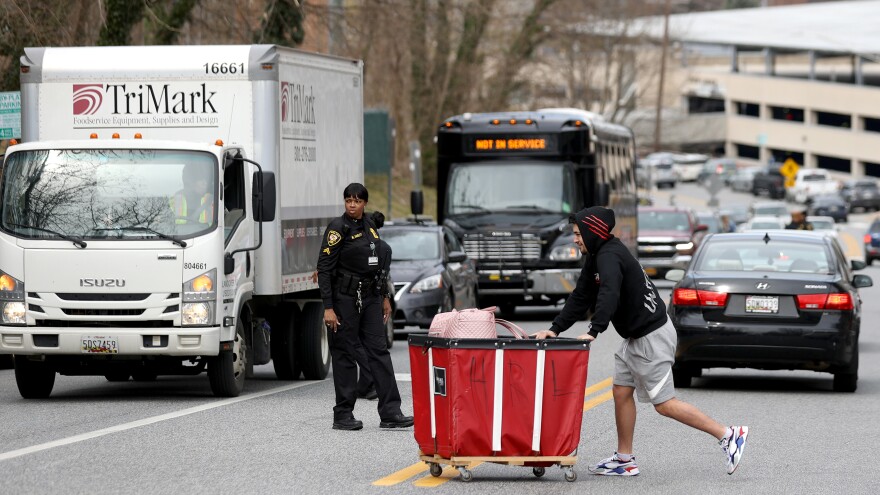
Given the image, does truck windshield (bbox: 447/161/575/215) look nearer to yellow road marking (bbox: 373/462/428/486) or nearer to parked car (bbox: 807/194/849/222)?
yellow road marking (bbox: 373/462/428/486)

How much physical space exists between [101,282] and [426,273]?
334 inches

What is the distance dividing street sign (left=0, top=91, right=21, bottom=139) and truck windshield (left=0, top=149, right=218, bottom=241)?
20.2 feet

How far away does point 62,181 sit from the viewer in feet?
45.2

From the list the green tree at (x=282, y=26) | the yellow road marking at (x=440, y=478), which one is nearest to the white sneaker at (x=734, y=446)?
the yellow road marking at (x=440, y=478)

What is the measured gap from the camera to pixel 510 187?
25.5m

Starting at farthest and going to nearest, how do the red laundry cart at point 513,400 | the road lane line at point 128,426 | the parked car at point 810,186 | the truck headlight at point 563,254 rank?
1. the parked car at point 810,186
2. the truck headlight at point 563,254
3. the road lane line at point 128,426
4. the red laundry cart at point 513,400

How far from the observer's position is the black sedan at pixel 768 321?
1459 centimetres

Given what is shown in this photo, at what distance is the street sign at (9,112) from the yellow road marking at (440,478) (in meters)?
11.6

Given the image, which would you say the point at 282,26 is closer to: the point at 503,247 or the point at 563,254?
the point at 503,247

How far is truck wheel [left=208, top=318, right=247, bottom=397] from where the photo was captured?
13938mm

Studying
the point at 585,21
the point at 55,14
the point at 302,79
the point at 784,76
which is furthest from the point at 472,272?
the point at 784,76

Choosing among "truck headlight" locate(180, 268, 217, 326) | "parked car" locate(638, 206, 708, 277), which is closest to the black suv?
"parked car" locate(638, 206, 708, 277)

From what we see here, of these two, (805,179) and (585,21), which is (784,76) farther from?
(585,21)

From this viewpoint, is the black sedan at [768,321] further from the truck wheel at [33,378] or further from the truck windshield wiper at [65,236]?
the truck wheel at [33,378]
